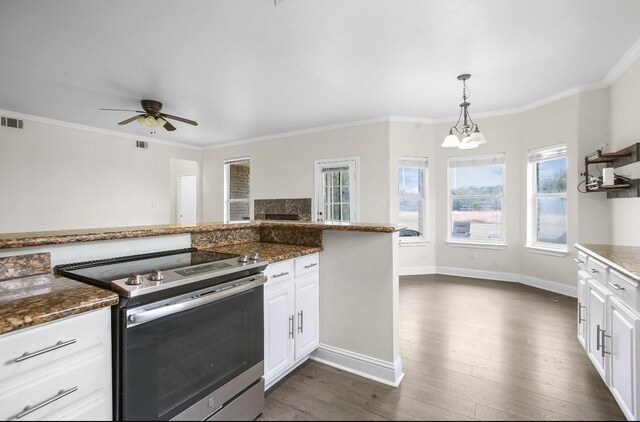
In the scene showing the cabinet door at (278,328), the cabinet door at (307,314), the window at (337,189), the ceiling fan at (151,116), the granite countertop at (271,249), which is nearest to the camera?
the cabinet door at (278,328)

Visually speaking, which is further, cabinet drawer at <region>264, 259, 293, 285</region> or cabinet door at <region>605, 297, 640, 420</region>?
cabinet drawer at <region>264, 259, 293, 285</region>

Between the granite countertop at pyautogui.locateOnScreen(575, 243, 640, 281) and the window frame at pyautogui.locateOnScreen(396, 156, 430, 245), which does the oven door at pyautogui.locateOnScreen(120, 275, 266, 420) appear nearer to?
the granite countertop at pyautogui.locateOnScreen(575, 243, 640, 281)

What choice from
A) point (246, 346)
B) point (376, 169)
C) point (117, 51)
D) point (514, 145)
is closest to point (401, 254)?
point (376, 169)

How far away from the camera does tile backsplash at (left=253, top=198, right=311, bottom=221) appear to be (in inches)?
218

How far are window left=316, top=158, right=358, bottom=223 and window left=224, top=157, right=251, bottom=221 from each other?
2.14 meters

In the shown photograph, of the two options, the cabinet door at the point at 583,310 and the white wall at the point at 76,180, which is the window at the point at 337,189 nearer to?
the cabinet door at the point at 583,310

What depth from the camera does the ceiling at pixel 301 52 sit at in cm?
217

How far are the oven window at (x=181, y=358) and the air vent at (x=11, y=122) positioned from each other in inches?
214

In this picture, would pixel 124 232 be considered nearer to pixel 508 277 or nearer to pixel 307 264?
pixel 307 264

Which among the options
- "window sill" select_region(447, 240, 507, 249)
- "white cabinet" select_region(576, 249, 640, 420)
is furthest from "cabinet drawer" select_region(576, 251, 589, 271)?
"window sill" select_region(447, 240, 507, 249)

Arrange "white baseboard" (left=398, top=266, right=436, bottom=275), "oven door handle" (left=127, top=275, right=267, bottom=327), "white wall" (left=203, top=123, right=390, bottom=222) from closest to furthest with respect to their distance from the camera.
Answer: "oven door handle" (left=127, top=275, right=267, bottom=327) → "white wall" (left=203, top=123, right=390, bottom=222) → "white baseboard" (left=398, top=266, right=436, bottom=275)

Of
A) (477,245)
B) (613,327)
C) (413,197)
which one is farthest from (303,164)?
(613,327)

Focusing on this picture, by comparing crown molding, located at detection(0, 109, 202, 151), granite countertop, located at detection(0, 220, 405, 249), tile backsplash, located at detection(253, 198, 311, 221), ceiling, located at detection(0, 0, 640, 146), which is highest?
ceiling, located at detection(0, 0, 640, 146)

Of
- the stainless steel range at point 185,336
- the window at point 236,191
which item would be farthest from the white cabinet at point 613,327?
the window at point 236,191
